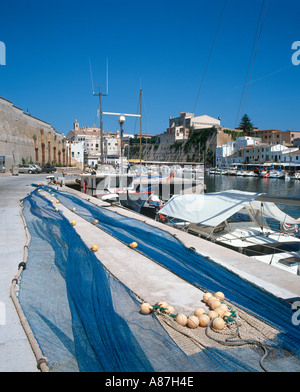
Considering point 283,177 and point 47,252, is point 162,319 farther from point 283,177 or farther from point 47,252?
point 283,177

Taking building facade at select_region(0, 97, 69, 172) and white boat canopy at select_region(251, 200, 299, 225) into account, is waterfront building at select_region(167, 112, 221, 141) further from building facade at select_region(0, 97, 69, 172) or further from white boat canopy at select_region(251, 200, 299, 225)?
white boat canopy at select_region(251, 200, 299, 225)

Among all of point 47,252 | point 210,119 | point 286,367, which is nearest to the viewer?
point 286,367

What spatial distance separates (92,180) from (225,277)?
2108 cm

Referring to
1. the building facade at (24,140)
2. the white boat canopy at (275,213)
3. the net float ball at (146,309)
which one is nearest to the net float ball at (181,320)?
the net float ball at (146,309)

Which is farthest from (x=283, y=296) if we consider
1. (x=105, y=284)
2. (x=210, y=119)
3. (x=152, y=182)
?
(x=210, y=119)

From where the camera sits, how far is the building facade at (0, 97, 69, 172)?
38803mm

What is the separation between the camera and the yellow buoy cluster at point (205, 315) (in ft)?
11.9

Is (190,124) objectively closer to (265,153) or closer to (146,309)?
(265,153)

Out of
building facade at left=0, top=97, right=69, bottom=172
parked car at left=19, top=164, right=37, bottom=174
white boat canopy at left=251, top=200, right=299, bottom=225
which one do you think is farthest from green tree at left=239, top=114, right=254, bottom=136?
white boat canopy at left=251, top=200, right=299, bottom=225

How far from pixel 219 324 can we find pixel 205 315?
0.22 metres

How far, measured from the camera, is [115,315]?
11.9ft

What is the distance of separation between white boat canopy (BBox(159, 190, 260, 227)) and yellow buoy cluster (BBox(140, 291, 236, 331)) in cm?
464

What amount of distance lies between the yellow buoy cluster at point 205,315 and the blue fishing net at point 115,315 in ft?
0.59

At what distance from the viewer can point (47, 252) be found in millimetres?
→ 6367
